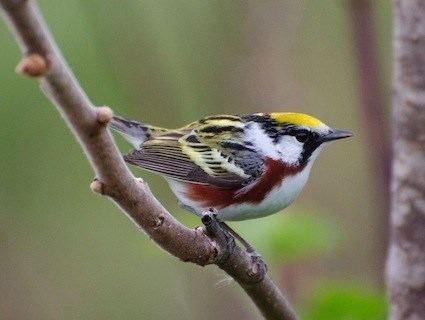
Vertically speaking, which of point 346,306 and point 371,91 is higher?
point 371,91

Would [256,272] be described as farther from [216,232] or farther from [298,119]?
[298,119]

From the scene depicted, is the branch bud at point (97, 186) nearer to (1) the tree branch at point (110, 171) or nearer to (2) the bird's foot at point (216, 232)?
(1) the tree branch at point (110, 171)

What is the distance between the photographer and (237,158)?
3205 mm

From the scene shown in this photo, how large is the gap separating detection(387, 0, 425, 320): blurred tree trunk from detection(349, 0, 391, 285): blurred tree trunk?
0.65 m

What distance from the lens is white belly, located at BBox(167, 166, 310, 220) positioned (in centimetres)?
299

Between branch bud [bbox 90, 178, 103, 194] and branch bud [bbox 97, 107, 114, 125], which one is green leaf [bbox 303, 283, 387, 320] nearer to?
branch bud [bbox 90, 178, 103, 194]

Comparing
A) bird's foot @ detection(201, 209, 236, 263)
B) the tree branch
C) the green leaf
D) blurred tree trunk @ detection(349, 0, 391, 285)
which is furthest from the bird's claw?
blurred tree trunk @ detection(349, 0, 391, 285)

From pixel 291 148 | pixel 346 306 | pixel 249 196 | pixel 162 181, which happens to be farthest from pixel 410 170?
pixel 162 181

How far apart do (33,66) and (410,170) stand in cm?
155

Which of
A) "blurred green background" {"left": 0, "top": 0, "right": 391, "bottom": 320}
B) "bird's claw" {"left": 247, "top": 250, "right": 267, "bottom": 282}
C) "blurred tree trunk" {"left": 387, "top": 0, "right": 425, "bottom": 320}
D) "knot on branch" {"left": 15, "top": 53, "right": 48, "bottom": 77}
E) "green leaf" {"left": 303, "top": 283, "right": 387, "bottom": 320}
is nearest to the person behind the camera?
"knot on branch" {"left": 15, "top": 53, "right": 48, "bottom": 77}

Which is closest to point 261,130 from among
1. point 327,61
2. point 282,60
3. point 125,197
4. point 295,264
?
point 295,264

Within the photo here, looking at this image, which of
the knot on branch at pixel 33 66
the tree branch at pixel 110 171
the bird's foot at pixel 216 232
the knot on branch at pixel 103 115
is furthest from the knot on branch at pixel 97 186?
the bird's foot at pixel 216 232

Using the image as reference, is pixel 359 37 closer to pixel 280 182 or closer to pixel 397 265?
pixel 280 182

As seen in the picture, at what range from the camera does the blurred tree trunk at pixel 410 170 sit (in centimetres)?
249
